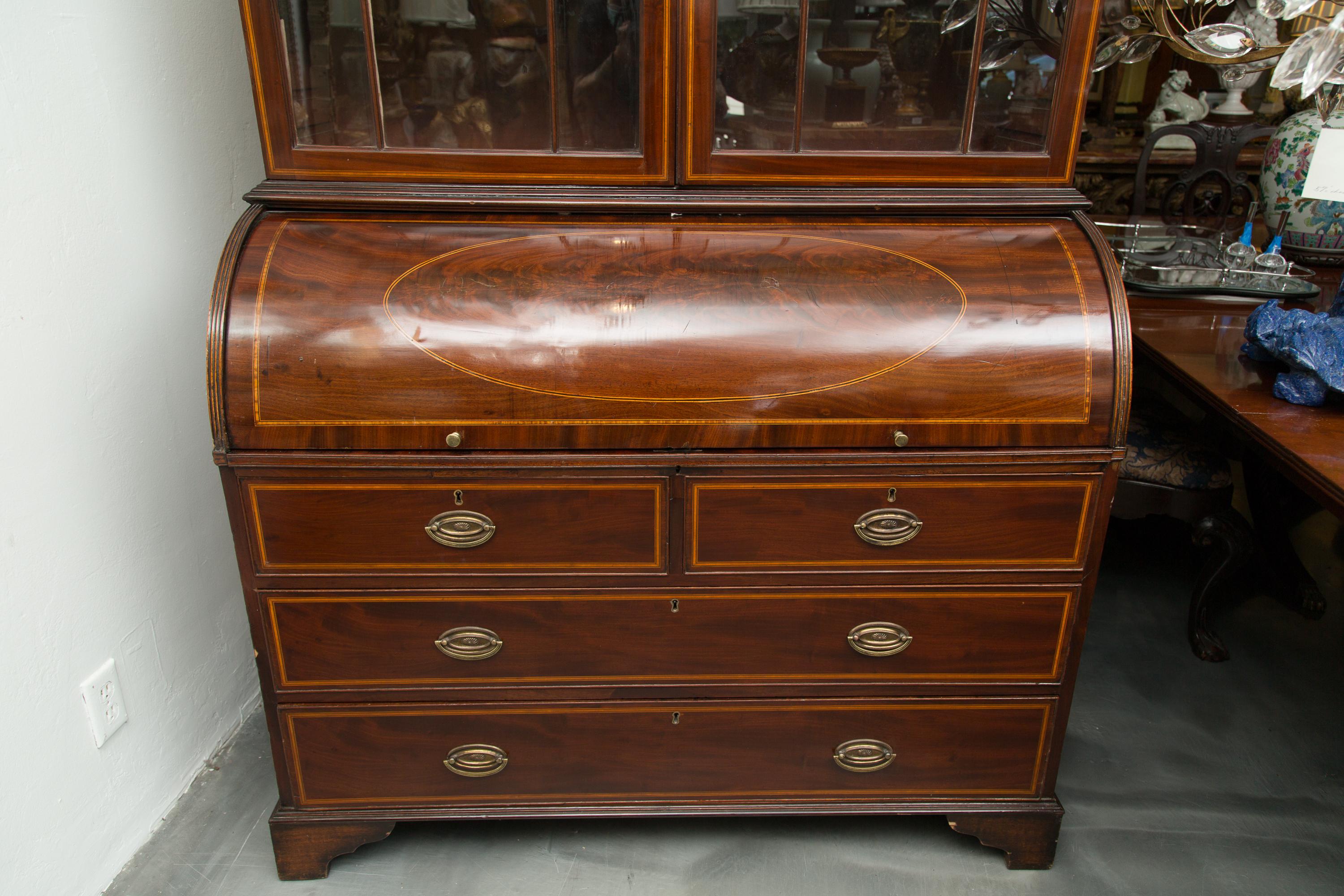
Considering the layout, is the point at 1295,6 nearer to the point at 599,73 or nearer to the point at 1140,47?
the point at 1140,47

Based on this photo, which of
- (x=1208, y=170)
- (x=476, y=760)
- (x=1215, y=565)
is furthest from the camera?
(x=1208, y=170)

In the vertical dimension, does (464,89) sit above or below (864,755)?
above

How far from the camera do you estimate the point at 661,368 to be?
143 cm

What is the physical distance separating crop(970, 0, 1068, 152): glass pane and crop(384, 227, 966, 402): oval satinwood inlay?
29cm

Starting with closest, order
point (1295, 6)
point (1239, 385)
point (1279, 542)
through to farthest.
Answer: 1. point (1295, 6)
2. point (1239, 385)
3. point (1279, 542)

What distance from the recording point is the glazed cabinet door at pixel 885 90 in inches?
58.3

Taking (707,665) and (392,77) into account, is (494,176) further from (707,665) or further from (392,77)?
(707,665)

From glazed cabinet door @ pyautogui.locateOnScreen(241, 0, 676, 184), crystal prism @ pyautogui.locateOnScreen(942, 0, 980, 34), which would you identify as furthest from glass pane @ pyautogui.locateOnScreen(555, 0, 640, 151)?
crystal prism @ pyautogui.locateOnScreen(942, 0, 980, 34)

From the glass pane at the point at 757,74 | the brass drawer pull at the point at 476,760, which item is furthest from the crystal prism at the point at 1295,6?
the brass drawer pull at the point at 476,760

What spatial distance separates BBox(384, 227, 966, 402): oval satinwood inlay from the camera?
142cm

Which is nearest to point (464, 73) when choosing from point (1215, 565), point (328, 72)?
point (328, 72)

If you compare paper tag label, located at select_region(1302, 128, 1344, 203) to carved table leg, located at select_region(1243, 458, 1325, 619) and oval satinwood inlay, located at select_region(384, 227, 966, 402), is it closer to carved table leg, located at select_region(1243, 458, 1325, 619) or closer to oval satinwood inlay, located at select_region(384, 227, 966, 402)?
carved table leg, located at select_region(1243, 458, 1325, 619)

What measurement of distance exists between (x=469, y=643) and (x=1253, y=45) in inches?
82.8

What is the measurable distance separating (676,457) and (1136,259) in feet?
6.22
